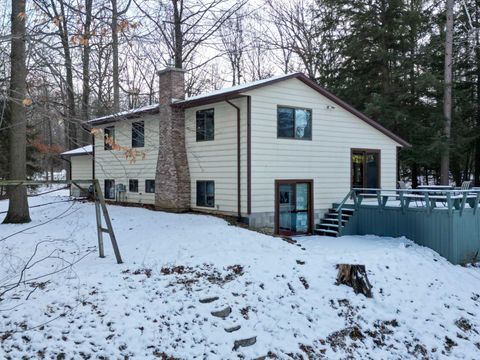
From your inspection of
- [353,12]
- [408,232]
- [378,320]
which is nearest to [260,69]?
[353,12]

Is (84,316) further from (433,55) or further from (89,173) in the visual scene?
(433,55)

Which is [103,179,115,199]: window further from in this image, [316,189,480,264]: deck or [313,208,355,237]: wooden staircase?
[316,189,480,264]: deck

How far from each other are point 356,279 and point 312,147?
659cm

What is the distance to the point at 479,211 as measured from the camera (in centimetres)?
1237

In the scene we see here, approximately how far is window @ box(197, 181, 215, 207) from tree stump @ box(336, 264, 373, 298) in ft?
20.3

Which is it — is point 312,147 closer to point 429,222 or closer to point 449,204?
point 429,222

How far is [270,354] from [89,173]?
703 inches

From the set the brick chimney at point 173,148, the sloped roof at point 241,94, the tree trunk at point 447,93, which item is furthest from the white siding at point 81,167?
the tree trunk at point 447,93

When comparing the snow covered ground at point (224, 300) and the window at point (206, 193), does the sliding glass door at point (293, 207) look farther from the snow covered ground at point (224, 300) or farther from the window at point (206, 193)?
the snow covered ground at point (224, 300)

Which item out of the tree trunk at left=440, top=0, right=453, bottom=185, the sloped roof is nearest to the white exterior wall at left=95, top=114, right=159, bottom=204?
the sloped roof

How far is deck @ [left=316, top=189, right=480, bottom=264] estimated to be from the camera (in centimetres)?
1138

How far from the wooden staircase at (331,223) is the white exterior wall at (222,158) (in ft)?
9.84

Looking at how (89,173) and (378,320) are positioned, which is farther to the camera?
(89,173)

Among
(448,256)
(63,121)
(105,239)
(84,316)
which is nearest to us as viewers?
(63,121)
